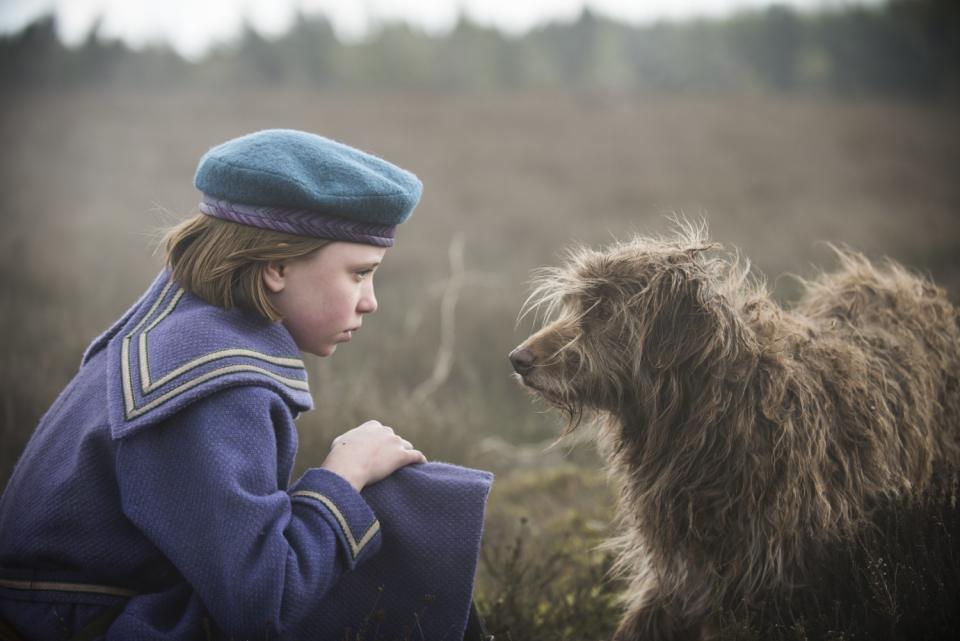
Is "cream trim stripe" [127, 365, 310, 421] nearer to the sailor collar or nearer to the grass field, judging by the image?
the sailor collar

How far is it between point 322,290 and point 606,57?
115 feet

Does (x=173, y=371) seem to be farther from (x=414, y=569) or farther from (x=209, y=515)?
(x=414, y=569)

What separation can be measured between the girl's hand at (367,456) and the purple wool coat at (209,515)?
6 cm

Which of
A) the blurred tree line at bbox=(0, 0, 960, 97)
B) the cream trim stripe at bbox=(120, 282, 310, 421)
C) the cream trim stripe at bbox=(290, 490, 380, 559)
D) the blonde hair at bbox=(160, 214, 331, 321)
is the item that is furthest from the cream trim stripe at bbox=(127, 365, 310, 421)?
the blurred tree line at bbox=(0, 0, 960, 97)

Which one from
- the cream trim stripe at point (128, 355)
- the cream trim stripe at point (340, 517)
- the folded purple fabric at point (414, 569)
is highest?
the cream trim stripe at point (128, 355)

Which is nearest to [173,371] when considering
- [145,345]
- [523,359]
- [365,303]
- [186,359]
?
[186,359]

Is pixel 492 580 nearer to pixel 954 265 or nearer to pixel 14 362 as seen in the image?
pixel 14 362

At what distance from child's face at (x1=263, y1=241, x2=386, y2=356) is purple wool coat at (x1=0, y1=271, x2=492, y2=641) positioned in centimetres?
10

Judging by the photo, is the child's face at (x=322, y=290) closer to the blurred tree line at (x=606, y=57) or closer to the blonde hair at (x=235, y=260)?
the blonde hair at (x=235, y=260)

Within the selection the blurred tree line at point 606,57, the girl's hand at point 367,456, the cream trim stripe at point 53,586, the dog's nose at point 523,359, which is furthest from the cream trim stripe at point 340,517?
the blurred tree line at point 606,57

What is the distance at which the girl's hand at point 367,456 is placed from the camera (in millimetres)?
2342

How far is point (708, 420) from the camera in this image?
2844mm

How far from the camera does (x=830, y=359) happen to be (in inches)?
125

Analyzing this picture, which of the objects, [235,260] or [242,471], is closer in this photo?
[242,471]
